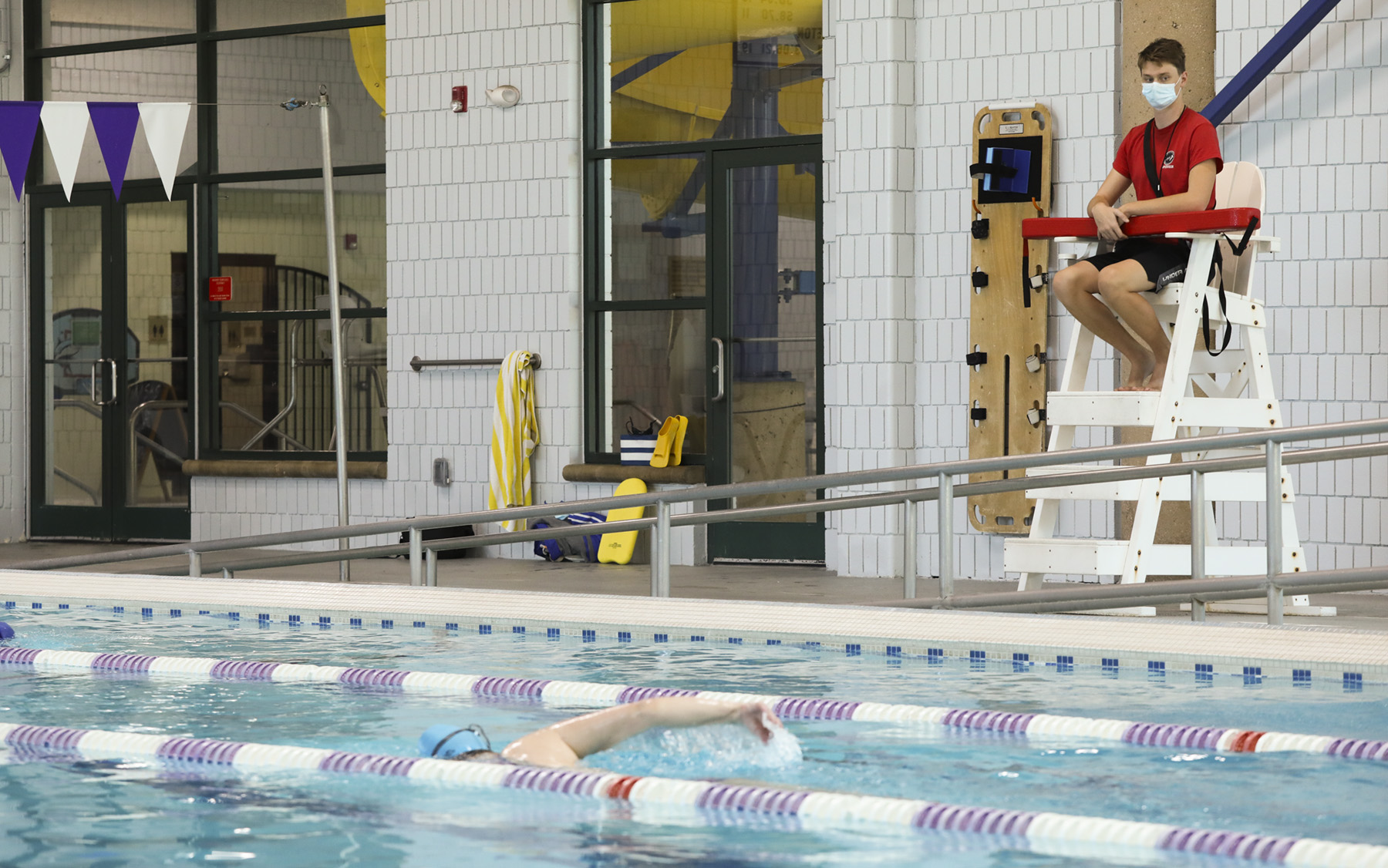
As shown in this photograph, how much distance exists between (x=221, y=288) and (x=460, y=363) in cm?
212

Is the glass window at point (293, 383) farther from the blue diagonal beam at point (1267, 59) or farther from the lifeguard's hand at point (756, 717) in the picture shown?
the lifeguard's hand at point (756, 717)

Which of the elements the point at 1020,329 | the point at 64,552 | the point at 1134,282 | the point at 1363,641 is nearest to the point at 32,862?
the point at 1363,641

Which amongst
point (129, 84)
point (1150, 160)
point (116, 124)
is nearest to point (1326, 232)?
point (1150, 160)

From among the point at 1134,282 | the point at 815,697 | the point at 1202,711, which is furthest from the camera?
the point at 1134,282

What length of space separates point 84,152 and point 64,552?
282 cm

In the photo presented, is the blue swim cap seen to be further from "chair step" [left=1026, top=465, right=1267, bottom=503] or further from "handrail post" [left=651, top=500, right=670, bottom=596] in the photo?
"chair step" [left=1026, top=465, right=1267, bottom=503]

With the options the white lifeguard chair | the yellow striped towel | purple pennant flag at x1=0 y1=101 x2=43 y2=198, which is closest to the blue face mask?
the white lifeguard chair

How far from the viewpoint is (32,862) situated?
3215 mm

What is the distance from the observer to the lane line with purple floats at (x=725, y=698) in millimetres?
4023

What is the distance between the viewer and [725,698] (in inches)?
167

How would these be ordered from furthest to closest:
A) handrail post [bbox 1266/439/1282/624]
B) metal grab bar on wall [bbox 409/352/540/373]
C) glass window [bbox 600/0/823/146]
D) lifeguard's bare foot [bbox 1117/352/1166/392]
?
metal grab bar on wall [bbox 409/352/540/373] → glass window [bbox 600/0/823/146] → lifeguard's bare foot [bbox 1117/352/1166/392] → handrail post [bbox 1266/439/1282/624]

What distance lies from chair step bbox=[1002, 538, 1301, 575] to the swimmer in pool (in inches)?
95.2

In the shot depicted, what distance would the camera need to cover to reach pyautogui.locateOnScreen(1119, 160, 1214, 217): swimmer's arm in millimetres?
5984

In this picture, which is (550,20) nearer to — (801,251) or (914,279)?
(801,251)
